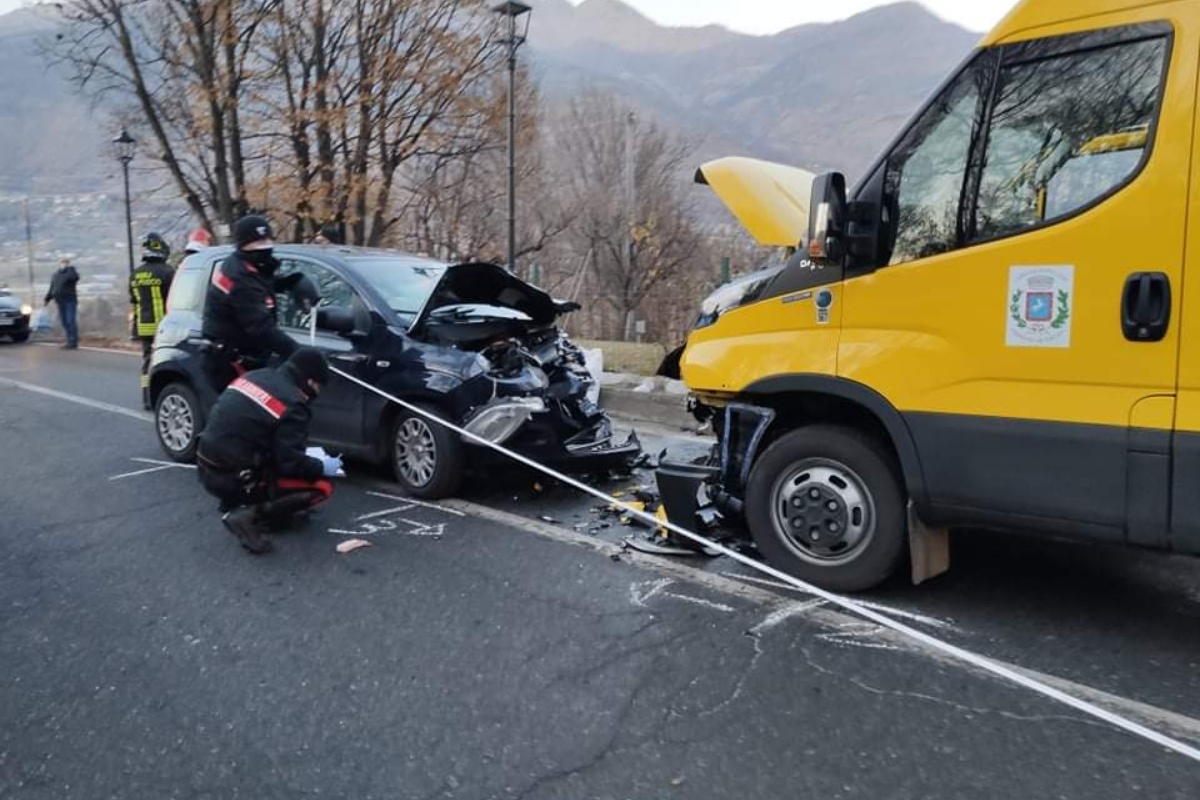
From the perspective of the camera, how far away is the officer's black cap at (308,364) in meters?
5.29

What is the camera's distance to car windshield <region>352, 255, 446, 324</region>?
6.46 m

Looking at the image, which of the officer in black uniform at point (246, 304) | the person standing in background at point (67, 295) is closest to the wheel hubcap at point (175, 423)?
the officer in black uniform at point (246, 304)

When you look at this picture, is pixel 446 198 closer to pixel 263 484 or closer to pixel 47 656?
pixel 263 484

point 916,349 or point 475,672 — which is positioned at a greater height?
point 916,349

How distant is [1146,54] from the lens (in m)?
3.34

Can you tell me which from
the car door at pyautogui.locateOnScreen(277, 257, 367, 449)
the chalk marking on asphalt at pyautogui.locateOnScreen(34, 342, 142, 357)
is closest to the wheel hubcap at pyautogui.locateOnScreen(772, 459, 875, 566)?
the car door at pyautogui.locateOnScreen(277, 257, 367, 449)

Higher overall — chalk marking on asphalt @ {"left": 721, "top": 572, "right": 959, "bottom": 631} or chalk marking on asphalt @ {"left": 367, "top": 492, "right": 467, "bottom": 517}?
chalk marking on asphalt @ {"left": 367, "top": 492, "right": 467, "bottom": 517}

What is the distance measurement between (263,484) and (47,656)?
5.60 ft

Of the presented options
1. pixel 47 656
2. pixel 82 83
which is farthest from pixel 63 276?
pixel 47 656

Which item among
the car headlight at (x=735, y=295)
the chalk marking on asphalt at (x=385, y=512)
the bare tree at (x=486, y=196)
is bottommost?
the chalk marking on asphalt at (x=385, y=512)

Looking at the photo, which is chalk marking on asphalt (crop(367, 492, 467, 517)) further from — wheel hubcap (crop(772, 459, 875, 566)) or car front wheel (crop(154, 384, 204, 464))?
wheel hubcap (crop(772, 459, 875, 566))

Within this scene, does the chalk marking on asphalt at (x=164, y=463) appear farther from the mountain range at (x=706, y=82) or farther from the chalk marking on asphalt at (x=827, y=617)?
the mountain range at (x=706, y=82)

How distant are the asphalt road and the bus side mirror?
1.67m

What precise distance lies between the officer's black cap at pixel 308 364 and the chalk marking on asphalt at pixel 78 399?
5.01m
